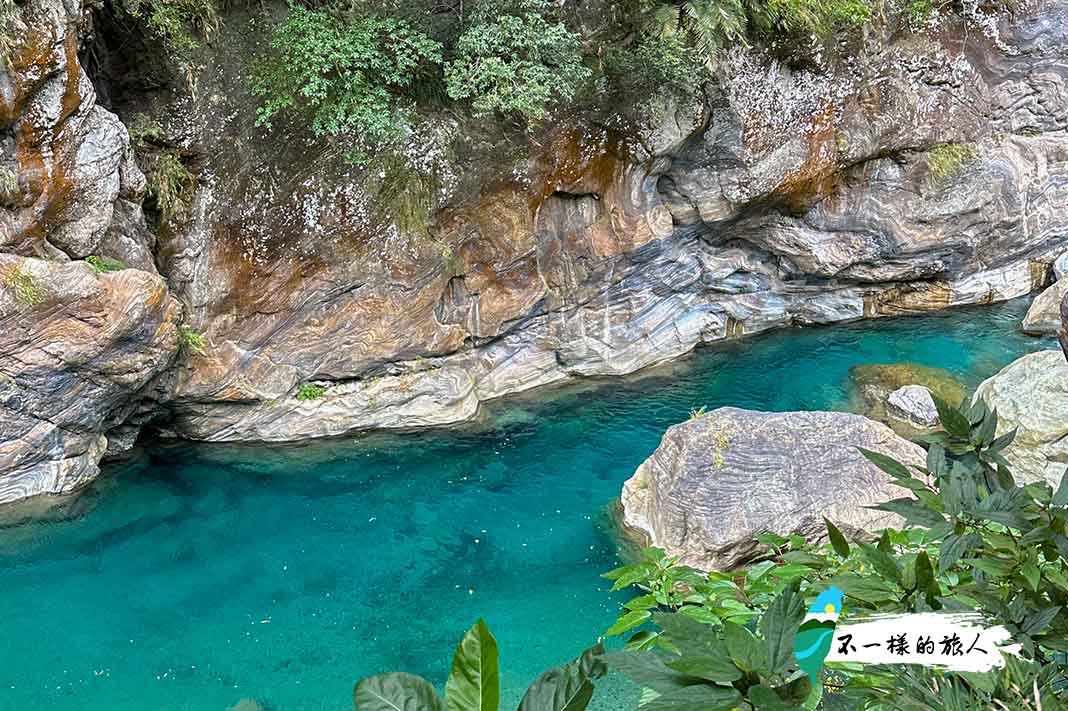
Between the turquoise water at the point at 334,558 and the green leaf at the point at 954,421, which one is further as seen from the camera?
the turquoise water at the point at 334,558

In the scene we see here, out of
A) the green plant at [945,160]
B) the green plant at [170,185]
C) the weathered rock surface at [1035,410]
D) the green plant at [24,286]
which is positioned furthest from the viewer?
the green plant at [945,160]

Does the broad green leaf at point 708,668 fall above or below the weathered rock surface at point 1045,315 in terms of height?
above

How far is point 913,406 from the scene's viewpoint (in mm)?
11125

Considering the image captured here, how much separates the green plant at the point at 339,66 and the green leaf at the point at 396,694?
29.7 feet

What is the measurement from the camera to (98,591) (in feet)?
27.5

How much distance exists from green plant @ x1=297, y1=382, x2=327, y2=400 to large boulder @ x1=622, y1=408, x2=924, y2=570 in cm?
472

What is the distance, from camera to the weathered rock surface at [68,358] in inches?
335

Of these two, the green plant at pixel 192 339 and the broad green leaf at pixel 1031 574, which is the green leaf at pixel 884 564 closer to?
the broad green leaf at pixel 1031 574

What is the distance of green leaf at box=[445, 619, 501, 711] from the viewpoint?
1104mm

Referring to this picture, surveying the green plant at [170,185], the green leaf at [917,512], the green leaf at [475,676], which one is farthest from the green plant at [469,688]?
the green plant at [170,185]

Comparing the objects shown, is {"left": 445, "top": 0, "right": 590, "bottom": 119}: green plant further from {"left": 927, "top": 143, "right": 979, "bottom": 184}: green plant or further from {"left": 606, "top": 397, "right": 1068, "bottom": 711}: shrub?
{"left": 606, "top": 397, "right": 1068, "bottom": 711}: shrub

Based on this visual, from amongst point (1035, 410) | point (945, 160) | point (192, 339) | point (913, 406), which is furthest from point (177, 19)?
point (945, 160)

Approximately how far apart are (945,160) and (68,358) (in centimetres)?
1316

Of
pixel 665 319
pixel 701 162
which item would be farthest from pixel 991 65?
pixel 665 319
